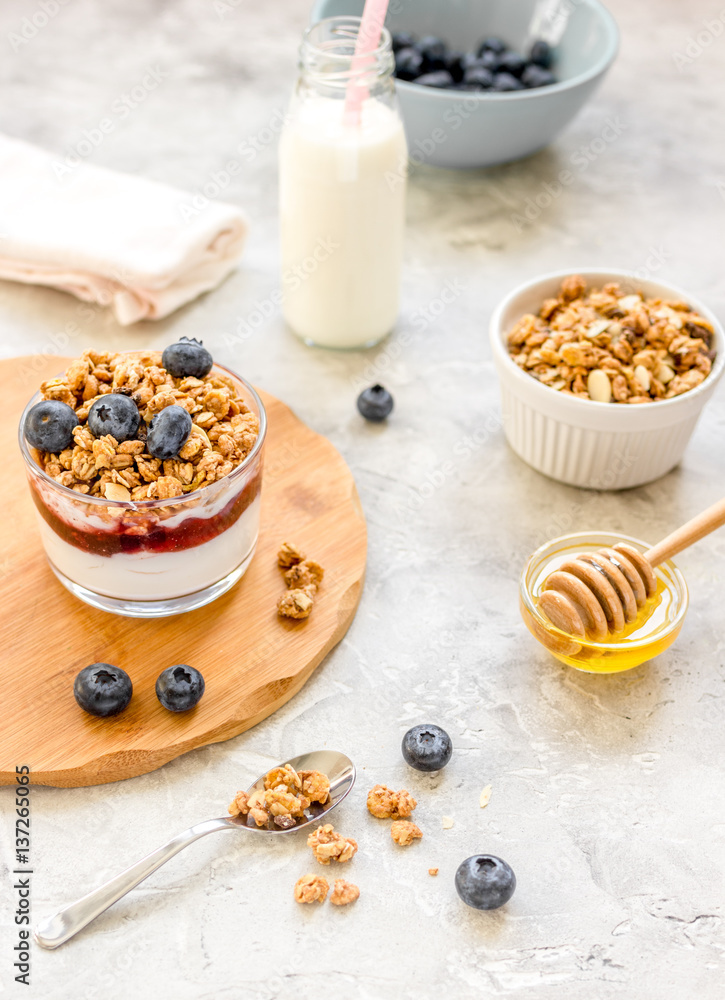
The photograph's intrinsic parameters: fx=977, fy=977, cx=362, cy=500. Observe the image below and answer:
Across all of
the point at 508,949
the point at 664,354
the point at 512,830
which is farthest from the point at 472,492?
the point at 508,949

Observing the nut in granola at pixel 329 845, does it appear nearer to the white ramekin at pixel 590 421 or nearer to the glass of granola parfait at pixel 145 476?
the glass of granola parfait at pixel 145 476

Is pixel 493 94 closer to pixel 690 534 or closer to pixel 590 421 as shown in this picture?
pixel 590 421

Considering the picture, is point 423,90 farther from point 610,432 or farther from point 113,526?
point 113,526

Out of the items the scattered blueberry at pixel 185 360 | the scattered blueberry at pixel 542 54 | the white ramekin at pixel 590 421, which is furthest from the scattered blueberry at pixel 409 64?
the scattered blueberry at pixel 185 360

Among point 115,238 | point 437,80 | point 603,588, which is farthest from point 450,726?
point 437,80

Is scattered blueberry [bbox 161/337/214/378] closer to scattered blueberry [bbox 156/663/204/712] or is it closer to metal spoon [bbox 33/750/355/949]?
scattered blueberry [bbox 156/663/204/712]

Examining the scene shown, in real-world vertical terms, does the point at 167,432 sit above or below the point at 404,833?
above

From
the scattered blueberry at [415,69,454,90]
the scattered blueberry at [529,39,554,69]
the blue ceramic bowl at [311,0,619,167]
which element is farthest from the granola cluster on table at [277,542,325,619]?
the scattered blueberry at [529,39,554,69]
